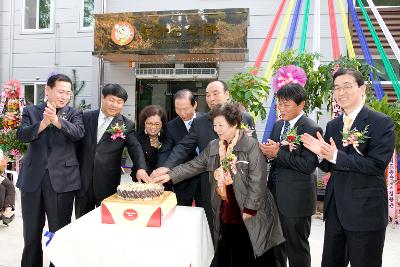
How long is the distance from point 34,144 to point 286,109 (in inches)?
64.5

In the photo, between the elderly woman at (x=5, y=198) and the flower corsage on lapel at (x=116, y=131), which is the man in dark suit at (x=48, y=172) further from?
the elderly woman at (x=5, y=198)

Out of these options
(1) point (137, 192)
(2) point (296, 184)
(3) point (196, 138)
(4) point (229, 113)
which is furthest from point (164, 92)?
(1) point (137, 192)

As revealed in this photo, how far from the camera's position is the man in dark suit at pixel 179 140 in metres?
2.98

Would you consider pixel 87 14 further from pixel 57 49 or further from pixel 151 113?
pixel 151 113

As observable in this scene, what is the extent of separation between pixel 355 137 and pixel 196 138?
1242mm

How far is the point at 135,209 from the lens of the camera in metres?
1.97

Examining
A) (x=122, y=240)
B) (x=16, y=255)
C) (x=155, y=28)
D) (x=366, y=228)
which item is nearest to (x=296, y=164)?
(x=366, y=228)

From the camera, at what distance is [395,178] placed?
450cm

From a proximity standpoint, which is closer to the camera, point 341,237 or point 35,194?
point 341,237

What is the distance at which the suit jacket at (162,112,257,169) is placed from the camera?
9.22 ft

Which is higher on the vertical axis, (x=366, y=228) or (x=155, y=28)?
(x=155, y=28)

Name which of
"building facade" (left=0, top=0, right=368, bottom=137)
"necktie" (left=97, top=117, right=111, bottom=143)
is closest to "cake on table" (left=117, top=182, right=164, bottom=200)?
"necktie" (left=97, top=117, right=111, bottom=143)

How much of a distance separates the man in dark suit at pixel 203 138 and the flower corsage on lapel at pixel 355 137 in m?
0.93

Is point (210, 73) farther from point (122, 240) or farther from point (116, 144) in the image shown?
point (122, 240)
